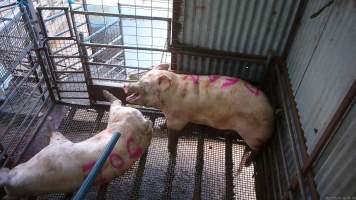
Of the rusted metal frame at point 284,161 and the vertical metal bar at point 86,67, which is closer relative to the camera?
the rusted metal frame at point 284,161

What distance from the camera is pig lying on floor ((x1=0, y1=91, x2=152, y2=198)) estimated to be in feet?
10.8

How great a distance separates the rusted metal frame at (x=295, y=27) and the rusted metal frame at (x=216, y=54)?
285 mm

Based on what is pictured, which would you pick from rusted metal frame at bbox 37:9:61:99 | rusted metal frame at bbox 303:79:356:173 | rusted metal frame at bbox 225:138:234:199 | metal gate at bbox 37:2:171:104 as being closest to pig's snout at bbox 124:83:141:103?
metal gate at bbox 37:2:171:104

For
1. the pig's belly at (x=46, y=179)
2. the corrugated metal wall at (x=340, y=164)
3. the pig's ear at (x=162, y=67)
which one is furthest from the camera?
the pig's ear at (x=162, y=67)

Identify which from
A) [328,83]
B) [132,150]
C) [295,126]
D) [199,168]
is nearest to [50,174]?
[132,150]

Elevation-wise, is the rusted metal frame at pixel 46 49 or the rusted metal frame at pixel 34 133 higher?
the rusted metal frame at pixel 46 49

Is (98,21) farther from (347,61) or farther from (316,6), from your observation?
(347,61)

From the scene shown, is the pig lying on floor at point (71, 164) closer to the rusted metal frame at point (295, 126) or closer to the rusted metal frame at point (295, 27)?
the rusted metal frame at point (295, 126)

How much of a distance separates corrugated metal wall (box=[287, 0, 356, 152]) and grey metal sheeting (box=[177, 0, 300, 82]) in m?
0.35

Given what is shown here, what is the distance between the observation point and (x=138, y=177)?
12.7 feet

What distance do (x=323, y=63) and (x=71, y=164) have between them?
2724 mm

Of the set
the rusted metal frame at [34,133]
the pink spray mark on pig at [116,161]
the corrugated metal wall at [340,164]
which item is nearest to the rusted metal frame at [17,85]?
the rusted metal frame at [34,133]

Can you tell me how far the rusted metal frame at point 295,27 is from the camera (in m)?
3.68

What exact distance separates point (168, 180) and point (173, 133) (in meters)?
0.71
